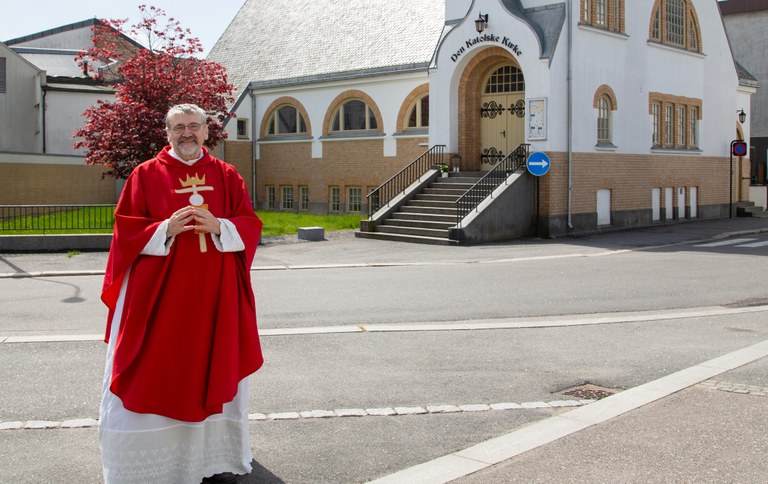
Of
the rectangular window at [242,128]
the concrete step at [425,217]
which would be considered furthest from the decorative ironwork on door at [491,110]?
the rectangular window at [242,128]

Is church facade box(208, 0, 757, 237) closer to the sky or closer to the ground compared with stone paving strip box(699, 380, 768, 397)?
closer to the sky

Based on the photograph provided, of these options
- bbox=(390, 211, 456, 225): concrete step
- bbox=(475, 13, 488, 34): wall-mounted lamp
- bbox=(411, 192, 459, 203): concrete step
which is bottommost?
bbox=(390, 211, 456, 225): concrete step

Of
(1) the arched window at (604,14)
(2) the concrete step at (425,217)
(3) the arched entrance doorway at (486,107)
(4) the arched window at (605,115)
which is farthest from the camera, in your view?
(4) the arched window at (605,115)

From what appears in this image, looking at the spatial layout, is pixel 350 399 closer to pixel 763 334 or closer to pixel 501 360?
pixel 501 360

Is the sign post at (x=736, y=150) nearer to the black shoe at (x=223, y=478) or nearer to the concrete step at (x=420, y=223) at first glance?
the concrete step at (x=420, y=223)

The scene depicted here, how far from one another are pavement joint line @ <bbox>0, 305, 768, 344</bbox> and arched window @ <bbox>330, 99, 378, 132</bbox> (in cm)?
1999

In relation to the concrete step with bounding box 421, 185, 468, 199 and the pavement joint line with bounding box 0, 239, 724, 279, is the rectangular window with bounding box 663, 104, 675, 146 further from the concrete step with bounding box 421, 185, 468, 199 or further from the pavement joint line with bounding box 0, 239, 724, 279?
the pavement joint line with bounding box 0, 239, 724, 279

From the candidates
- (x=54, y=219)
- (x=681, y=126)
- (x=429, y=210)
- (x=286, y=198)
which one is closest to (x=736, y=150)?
(x=681, y=126)

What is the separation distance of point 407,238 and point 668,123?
11642mm

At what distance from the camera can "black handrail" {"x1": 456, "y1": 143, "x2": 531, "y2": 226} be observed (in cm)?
2208

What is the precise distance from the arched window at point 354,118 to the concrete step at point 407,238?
862 cm

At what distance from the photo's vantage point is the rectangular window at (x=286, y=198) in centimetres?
3447

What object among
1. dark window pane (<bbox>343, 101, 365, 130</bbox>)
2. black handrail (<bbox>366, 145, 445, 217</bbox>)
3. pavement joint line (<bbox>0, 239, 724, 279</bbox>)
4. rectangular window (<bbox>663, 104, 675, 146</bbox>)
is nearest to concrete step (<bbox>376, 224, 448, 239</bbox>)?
black handrail (<bbox>366, 145, 445, 217</bbox>)

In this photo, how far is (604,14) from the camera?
25.4 metres
